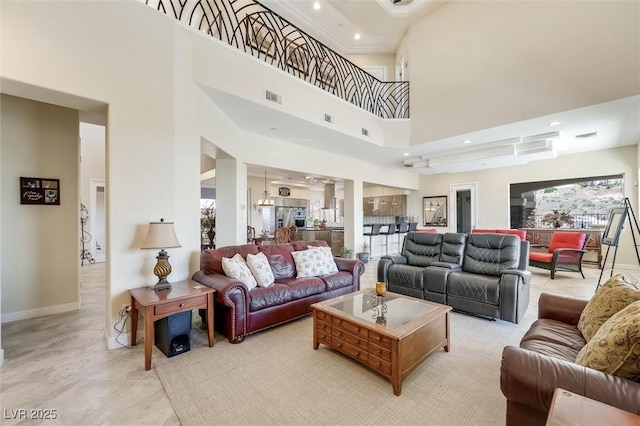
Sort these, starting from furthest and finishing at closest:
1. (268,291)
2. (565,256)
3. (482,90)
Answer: (565,256), (482,90), (268,291)

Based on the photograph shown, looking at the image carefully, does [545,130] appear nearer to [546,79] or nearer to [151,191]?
[546,79]

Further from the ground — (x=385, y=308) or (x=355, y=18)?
(x=355, y=18)

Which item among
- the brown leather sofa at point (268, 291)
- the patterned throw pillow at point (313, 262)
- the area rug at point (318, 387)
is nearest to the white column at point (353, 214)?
the brown leather sofa at point (268, 291)

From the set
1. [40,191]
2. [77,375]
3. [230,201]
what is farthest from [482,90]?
[40,191]

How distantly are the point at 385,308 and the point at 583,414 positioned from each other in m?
1.77

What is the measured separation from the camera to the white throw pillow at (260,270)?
3271 millimetres

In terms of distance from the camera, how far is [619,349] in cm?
122

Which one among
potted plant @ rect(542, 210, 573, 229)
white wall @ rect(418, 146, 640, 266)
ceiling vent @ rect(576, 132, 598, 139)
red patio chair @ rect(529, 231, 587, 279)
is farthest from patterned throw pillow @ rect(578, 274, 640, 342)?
potted plant @ rect(542, 210, 573, 229)

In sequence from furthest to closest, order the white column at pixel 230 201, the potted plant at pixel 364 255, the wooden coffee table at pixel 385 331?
Result: the potted plant at pixel 364 255 → the white column at pixel 230 201 → the wooden coffee table at pixel 385 331

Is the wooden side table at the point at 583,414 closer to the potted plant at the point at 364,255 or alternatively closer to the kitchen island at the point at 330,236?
the potted plant at the point at 364,255

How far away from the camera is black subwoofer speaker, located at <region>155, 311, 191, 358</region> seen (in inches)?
100

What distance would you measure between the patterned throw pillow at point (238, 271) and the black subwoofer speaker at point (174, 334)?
585 mm

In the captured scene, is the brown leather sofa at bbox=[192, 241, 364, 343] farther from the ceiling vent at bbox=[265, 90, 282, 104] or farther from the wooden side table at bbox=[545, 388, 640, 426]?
the wooden side table at bbox=[545, 388, 640, 426]

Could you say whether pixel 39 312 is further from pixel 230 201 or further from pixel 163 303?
pixel 230 201
